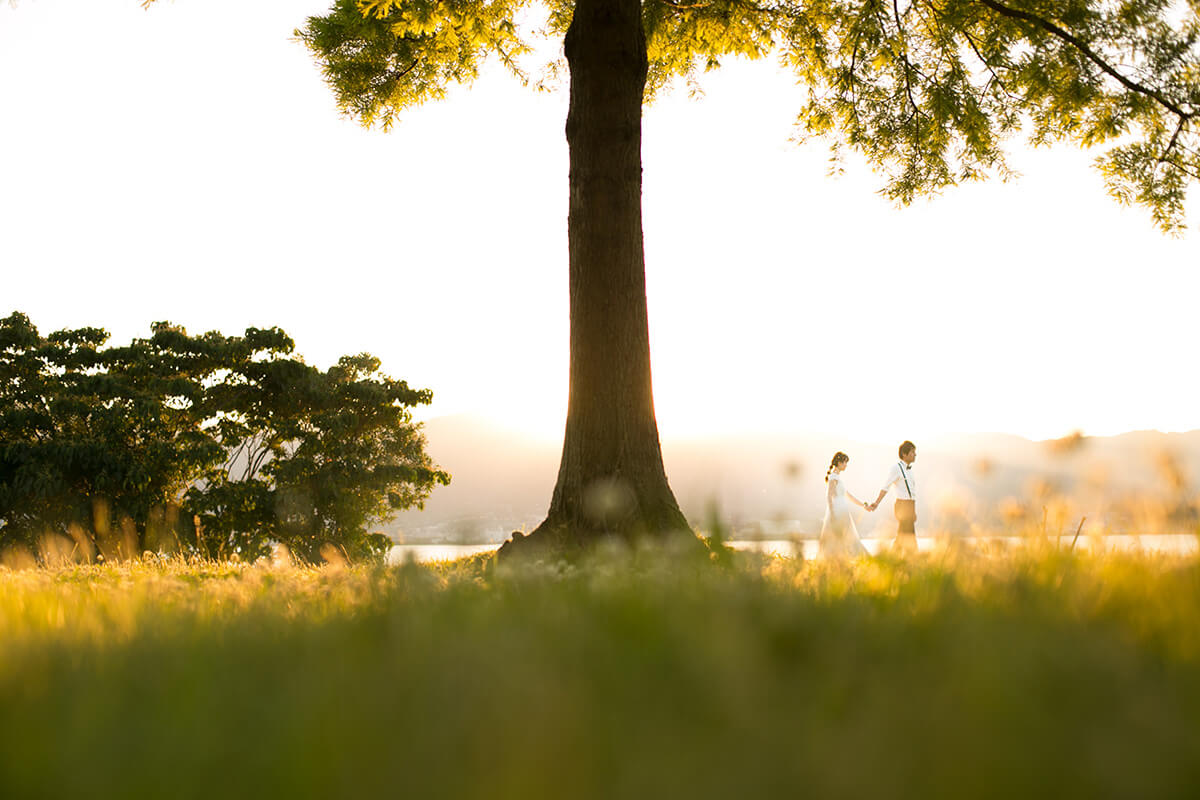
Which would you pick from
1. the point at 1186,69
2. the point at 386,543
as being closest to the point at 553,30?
the point at 1186,69

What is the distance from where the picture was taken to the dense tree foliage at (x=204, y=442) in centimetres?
2323

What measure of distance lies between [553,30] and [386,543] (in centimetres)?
1848

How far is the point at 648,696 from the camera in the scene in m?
1.49

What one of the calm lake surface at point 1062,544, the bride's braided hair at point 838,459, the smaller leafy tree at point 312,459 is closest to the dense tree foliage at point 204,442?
the smaller leafy tree at point 312,459

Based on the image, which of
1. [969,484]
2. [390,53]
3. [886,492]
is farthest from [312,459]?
[969,484]

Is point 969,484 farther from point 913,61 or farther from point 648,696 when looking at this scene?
point 913,61

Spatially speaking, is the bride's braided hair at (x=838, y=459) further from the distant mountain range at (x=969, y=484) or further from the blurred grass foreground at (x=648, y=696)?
the blurred grass foreground at (x=648, y=696)

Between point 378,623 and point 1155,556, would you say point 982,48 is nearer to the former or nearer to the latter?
point 1155,556

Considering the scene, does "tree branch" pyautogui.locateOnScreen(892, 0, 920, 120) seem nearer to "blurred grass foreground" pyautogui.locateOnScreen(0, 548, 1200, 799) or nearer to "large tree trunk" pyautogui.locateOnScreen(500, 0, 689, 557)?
"large tree trunk" pyautogui.locateOnScreen(500, 0, 689, 557)

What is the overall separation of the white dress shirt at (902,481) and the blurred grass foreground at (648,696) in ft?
30.6

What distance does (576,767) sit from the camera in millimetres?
1111

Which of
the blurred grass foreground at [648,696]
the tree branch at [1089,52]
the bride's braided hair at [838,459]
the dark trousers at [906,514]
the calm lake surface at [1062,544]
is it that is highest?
the tree branch at [1089,52]

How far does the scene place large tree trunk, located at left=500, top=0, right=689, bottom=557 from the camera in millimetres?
8000

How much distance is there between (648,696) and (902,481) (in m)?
11.0
